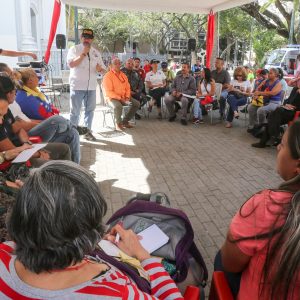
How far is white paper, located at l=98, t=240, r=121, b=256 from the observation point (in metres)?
1.40

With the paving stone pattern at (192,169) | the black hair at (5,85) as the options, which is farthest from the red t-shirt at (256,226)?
the black hair at (5,85)

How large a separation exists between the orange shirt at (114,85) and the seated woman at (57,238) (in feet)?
19.5

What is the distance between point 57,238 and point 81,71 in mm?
5118

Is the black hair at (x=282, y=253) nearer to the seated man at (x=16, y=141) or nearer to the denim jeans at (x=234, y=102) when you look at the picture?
the seated man at (x=16, y=141)

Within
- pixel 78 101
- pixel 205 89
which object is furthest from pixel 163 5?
pixel 78 101

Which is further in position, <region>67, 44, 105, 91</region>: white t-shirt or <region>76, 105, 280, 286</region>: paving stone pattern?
<region>67, 44, 105, 91</region>: white t-shirt

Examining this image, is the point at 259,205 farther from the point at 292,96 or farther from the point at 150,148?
the point at 292,96

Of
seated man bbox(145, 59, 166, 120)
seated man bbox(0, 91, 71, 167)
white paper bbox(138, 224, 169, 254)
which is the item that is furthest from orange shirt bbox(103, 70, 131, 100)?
white paper bbox(138, 224, 169, 254)

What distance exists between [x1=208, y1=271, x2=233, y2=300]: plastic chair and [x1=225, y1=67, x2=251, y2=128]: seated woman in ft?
19.9

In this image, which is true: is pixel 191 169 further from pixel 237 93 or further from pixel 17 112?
pixel 237 93

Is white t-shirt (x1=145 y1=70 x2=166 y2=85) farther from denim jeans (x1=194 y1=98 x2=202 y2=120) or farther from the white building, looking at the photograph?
the white building

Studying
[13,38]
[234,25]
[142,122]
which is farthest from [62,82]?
[234,25]

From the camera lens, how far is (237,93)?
7438mm

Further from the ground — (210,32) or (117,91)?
(210,32)
